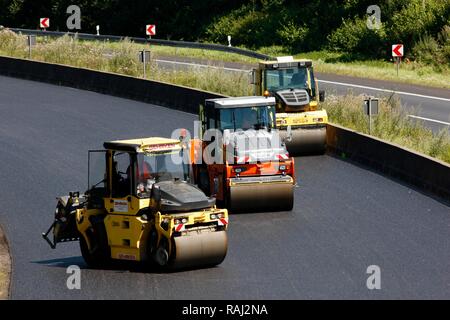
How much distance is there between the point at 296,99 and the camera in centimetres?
2930

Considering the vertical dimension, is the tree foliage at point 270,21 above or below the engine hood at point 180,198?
above

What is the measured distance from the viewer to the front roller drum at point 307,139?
28844mm

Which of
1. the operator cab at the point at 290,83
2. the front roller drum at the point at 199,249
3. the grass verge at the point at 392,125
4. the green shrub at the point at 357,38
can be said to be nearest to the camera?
the front roller drum at the point at 199,249

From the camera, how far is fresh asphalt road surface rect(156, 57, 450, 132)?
121 feet

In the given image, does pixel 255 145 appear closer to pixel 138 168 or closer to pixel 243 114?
pixel 243 114

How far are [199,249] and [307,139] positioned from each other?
38.4 ft

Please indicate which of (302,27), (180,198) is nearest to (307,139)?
(180,198)

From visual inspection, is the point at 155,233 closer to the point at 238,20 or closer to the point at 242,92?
the point at 242,92

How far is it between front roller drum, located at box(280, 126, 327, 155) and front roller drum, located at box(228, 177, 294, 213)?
6.29 metres

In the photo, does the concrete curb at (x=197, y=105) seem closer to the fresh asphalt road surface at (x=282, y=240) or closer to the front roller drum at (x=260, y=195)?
the fresh asphalt road surface at (x=282, y=240)

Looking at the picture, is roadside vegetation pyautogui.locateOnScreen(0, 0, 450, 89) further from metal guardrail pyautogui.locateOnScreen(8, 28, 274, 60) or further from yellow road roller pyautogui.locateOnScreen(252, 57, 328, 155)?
yellow road roller pyautogui.locateOnScreen(252, 57, 328, 155)

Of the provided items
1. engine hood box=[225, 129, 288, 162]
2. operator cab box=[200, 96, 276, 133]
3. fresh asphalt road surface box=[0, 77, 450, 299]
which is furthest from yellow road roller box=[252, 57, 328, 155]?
engine hood box=[225, 129, 288, 162]

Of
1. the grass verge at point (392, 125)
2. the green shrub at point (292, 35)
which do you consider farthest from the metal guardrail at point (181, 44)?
the grass verge at point (392, 125)

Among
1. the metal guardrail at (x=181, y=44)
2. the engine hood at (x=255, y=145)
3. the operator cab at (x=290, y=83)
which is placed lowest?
the engine hood at (x=255, y=145)
